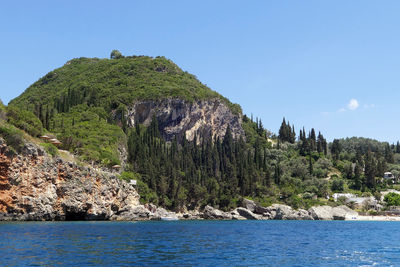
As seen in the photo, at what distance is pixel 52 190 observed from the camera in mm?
61750

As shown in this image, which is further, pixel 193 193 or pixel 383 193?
pixel 383 193

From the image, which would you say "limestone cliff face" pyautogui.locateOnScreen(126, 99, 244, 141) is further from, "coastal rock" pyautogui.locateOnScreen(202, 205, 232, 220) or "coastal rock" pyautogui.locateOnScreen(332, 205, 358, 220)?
"coastal rock" pyautogui.locateOnScreen(332, 205, 358, 220)

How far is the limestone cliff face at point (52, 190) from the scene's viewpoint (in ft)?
183

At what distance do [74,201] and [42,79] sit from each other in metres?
144

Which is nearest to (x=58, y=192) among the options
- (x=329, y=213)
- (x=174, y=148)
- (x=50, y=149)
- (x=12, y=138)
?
(x=50, y=149)

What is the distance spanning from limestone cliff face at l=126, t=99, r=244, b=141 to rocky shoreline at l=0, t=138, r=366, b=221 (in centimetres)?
5159

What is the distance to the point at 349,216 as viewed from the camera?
344 feet

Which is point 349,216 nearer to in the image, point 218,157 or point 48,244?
point 218,157

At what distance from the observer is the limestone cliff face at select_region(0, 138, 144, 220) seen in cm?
5578

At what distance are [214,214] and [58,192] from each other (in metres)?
45.2

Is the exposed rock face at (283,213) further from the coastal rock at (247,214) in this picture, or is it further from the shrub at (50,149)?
the shrub at (50,149)

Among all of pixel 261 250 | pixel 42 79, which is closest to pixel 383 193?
pixel 261 250

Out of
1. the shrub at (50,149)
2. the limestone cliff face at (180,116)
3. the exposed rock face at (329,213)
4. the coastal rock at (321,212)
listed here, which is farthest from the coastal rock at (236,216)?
the shrub at (50,149)

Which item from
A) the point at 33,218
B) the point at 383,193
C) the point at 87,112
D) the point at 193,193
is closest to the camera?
the point at 33,218
